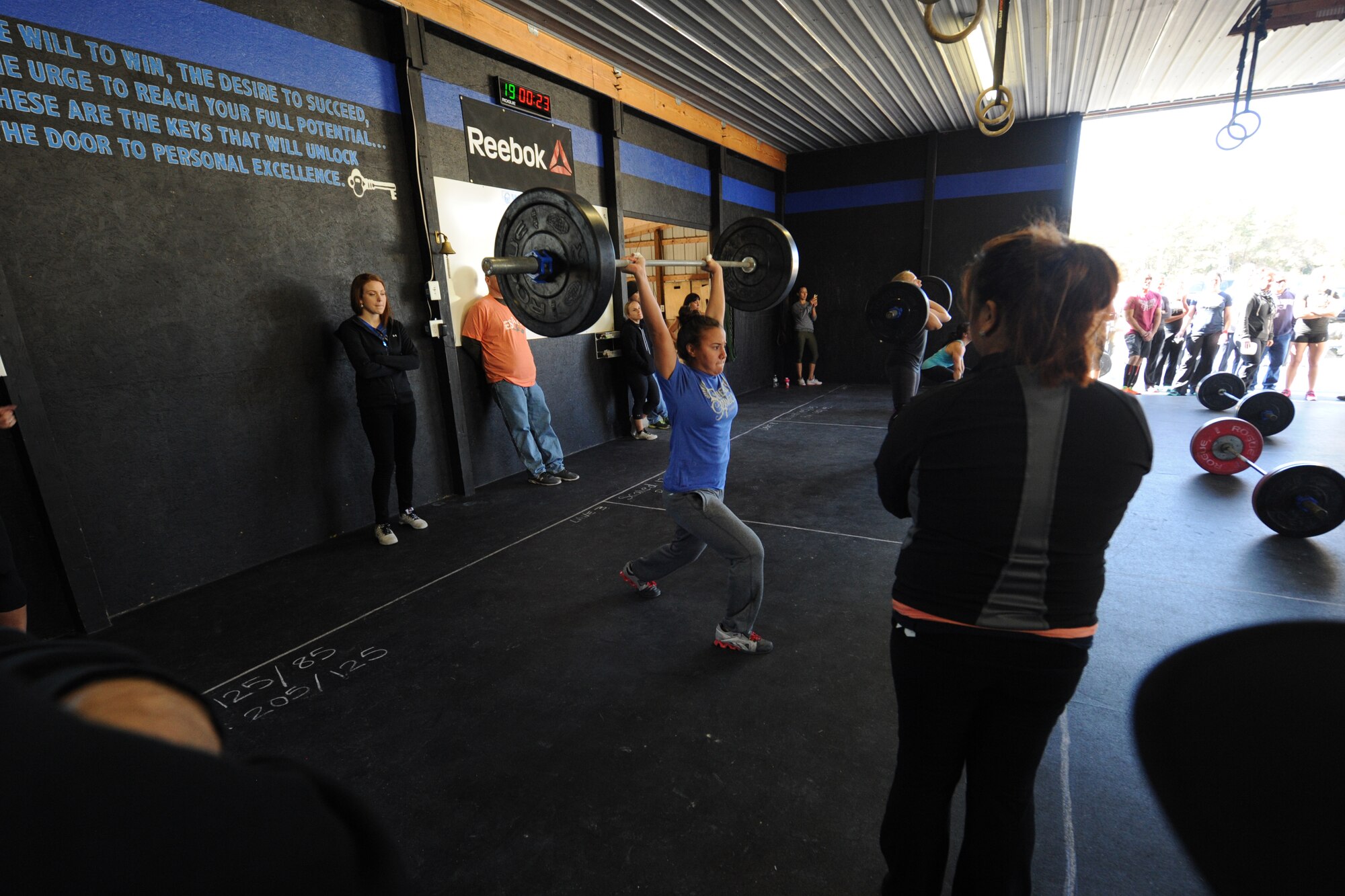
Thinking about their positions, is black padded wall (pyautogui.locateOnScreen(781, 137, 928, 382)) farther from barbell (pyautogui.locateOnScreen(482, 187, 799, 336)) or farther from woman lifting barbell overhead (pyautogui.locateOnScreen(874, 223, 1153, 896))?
woman lifting barbell overhead (pyautogui.locateOnScreen(874, 223, 1153, 896))

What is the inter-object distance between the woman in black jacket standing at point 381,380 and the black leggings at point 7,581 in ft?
5.57

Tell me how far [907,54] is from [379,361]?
16.8 ft

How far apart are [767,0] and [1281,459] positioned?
507 cm

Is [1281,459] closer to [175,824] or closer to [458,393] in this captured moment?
[458,393]

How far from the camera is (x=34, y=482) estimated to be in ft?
8.51

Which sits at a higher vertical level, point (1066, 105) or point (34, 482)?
point (1066, 105)

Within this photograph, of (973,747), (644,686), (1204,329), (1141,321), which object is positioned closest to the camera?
(973,747)

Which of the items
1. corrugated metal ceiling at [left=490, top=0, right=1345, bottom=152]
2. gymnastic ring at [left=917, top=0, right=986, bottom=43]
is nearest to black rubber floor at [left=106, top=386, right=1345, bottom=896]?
gymnastic ring at [left=917, top=0, right=986, bottom=43]

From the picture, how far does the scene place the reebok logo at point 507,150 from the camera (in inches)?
176

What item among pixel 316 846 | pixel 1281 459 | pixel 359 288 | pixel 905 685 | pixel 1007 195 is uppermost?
pixel 1007 195

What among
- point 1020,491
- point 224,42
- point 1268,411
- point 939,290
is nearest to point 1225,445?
point 1268,411

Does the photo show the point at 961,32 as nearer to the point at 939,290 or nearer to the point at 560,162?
the point at 560,162

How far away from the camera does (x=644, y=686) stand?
2.29 meters

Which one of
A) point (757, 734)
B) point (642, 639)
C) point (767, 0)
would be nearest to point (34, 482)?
point (642, 639)
